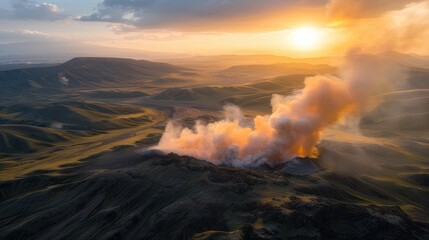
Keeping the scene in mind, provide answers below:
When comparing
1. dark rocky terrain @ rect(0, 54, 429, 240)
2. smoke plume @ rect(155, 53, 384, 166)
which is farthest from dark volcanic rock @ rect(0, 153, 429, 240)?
smoke plume @ rect(155, 53, 384, 166)

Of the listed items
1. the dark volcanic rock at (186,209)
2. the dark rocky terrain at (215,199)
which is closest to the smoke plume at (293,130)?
the dark rocky terrain at (215,199)

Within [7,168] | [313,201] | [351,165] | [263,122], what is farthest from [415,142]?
[7,168]

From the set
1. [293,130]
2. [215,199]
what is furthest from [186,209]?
[293,130]

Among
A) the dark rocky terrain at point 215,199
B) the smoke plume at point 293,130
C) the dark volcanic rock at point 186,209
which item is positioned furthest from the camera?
the smoke plume at point 293,130

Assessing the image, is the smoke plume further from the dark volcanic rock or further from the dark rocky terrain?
the dark volcanic rock

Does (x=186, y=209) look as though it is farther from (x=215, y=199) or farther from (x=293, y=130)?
(x=293, y=130)

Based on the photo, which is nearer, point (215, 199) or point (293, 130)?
point (215, 199)

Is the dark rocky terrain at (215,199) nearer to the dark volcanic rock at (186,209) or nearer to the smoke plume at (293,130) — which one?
the dark volcanic rock at (186,209)

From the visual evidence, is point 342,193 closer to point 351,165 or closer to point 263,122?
point 351,165
